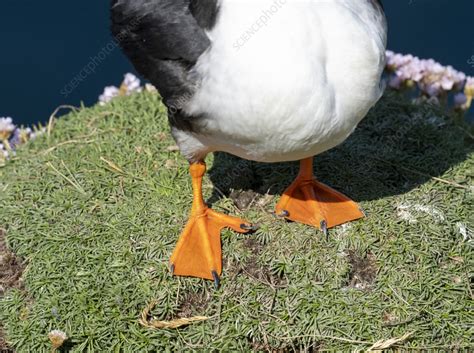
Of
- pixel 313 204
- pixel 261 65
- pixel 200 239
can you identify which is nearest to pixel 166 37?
pixel 261 65

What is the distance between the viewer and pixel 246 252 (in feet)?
12.5

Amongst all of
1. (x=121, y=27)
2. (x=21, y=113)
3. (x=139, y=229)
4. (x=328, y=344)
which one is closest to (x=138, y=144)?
(x=139, y=229)

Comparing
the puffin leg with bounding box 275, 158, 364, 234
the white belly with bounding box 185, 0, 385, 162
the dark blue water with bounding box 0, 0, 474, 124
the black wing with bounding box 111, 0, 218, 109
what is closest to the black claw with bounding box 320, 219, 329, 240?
the puffin leg with bounding box 275, 158, 364, 234

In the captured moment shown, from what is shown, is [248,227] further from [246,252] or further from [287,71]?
[287,71]

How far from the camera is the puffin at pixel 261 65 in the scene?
2957mm

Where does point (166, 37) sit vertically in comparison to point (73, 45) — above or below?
above

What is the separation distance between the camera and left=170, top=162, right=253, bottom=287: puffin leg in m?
3.71

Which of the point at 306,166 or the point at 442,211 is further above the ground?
the point at 306,166

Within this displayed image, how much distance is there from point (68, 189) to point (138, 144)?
57cm

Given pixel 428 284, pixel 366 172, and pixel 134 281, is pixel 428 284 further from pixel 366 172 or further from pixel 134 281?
pixel 134 281

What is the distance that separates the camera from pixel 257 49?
9.69ft

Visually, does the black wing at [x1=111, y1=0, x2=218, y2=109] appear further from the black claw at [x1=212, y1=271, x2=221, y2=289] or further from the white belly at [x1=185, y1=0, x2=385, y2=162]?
the black claw at [x1=212, y1=271, x2=221, y2=289]

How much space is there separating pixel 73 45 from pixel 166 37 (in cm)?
496

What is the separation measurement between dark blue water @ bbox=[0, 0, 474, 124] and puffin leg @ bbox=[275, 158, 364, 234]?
3.82 meters
